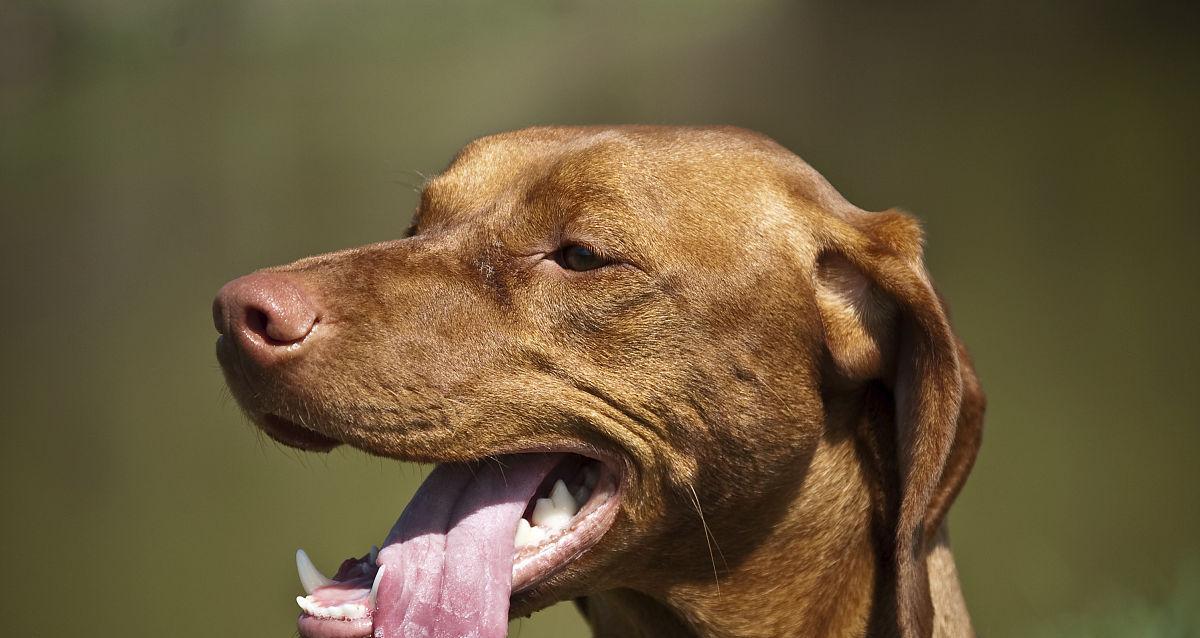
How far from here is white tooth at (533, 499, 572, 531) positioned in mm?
2729

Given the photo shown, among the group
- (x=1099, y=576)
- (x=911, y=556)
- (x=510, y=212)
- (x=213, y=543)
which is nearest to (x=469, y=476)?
(x=510, y=212)

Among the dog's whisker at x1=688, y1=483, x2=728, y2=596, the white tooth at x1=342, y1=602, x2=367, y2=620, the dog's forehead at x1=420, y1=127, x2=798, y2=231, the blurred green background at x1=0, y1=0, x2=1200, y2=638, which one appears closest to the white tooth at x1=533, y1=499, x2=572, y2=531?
the dog's whisker at x1=688, y1=483, x2=728, y2=596

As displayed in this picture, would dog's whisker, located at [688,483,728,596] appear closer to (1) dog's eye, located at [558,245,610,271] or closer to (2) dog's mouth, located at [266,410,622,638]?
(2) dog's mouth, located at [266,410,622,638]

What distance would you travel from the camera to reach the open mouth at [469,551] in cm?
250

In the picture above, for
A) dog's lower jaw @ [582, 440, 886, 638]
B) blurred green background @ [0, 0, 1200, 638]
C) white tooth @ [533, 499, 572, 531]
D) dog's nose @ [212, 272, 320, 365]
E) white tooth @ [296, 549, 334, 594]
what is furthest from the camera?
blurred green background @ [0, 0, 1200, 638]

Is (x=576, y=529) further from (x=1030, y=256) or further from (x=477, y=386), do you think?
(x=1030, y=256)

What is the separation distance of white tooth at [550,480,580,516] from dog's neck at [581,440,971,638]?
0.35m

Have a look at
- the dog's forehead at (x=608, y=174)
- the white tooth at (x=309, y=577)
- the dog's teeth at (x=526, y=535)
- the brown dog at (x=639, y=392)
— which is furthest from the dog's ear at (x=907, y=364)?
the white tooth at (x=309, y=577)

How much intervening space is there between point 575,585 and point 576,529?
13 cm

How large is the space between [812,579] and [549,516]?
2.17 ft

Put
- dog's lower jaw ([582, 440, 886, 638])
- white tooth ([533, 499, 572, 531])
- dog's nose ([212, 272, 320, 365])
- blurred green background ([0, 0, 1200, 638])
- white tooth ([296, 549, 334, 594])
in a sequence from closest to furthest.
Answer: dog's nose ([212, 272, 320, 365]), white tooth ([296, 549, 334, 594]), white tooth ([533, 499, 572, 531]), dog's lower jaw ([582, 440, 886, 638]), blurred green background ([0, 0, 1200, 638])

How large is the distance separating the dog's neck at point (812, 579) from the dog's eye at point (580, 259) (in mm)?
684

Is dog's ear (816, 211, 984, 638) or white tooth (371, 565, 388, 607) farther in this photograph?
dog's ear (816, 211, 984, 638)

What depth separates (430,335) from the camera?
8.54 feet
